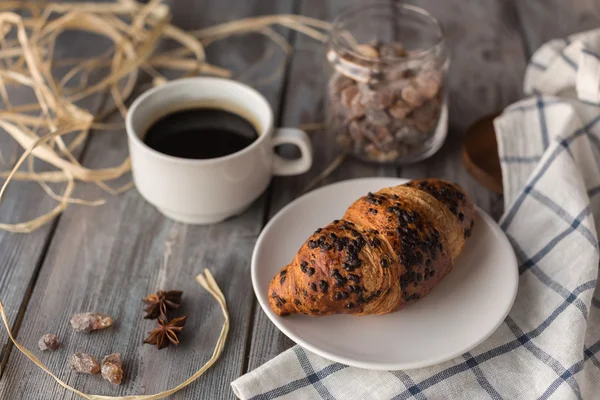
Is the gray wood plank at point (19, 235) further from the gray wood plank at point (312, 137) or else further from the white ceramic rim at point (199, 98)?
the gray wood plank at point (312, 137)

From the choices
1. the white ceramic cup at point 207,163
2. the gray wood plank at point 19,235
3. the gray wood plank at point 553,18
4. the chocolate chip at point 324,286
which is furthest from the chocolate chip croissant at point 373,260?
the gray wood plank at point 553,18

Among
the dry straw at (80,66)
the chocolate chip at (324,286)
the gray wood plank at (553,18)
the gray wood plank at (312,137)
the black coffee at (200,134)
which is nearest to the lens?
the chocolate chip at (324,286)

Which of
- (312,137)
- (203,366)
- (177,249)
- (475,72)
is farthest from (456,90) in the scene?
(203,366)

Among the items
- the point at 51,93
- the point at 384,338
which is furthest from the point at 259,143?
the point at 51,93

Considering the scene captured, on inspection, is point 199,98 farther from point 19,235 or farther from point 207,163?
point 19,235

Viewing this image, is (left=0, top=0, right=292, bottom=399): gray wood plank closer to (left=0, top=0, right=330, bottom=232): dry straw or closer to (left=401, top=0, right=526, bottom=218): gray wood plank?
(left=0, top=0, right=330, bottom=232): dry straw

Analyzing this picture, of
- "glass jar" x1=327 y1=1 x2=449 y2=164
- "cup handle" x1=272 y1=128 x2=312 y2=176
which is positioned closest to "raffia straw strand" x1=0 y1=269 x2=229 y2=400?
"cup handle" x1=272 y1=128 x2=312 y2=176
